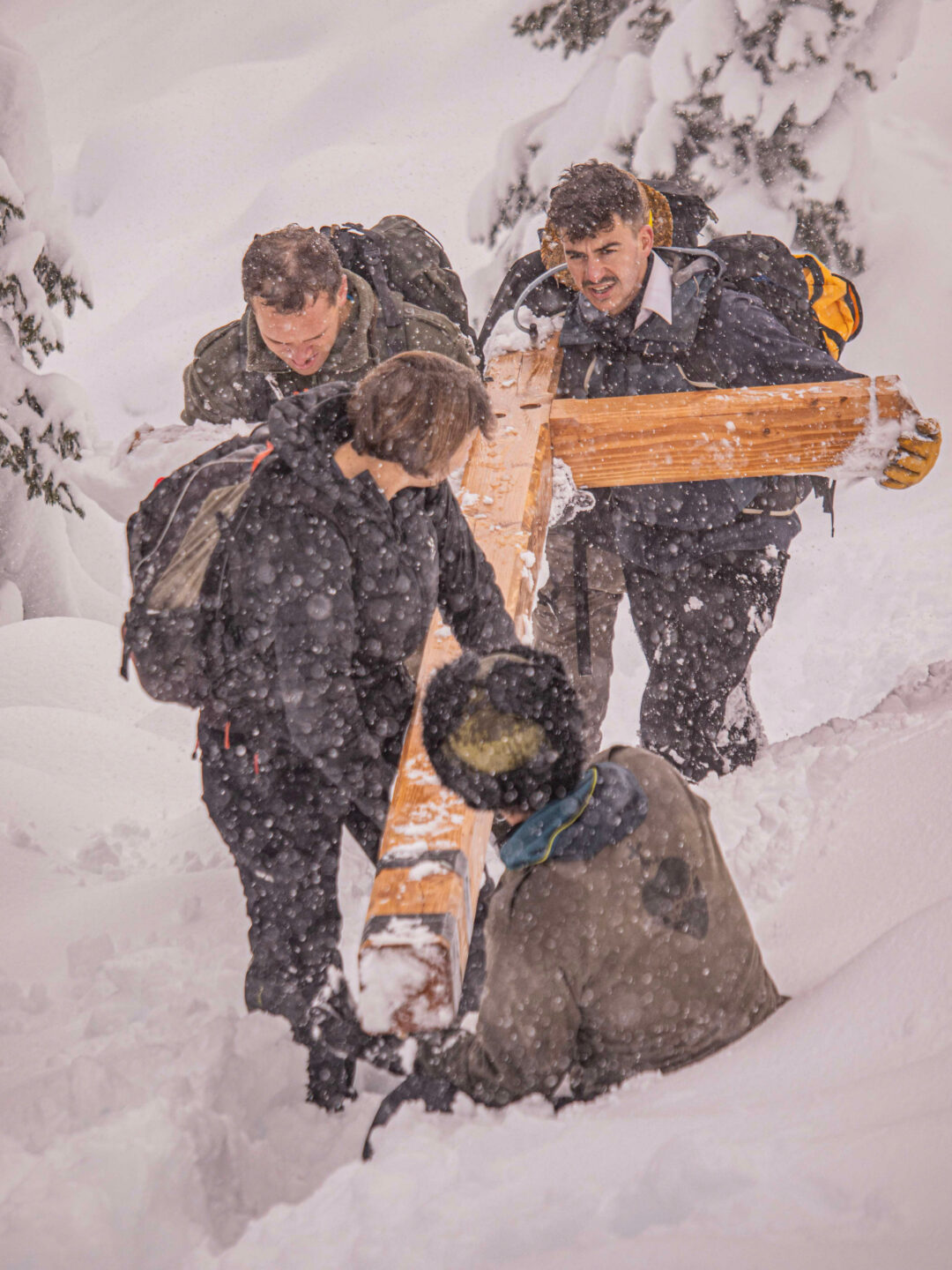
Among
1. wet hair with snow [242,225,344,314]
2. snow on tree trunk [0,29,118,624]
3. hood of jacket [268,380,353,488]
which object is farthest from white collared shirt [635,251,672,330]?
snow on tree trunk [0,29,118,624]

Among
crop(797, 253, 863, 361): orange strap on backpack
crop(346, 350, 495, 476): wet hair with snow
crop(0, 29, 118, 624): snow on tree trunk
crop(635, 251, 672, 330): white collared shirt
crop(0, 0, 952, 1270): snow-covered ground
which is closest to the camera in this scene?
crop(0, 0, 952, 1270): snow-covered ground

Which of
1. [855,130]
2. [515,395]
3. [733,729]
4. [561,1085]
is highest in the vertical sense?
[855,130]

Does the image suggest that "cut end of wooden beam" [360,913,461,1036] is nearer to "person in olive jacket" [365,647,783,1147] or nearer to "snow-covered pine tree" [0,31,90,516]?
"person in olive jacket" [365,647,783,1147]

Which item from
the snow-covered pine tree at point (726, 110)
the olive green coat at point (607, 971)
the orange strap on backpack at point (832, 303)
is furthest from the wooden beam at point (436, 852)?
the snow-covered pine tree at point (726, 110)

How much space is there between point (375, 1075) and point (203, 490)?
65.4 inches

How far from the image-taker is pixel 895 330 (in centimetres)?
829

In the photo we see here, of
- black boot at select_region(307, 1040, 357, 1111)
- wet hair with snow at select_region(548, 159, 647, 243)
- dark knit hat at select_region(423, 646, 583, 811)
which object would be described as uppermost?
wet hair with snow at select_region(548, 159, 647, 243)

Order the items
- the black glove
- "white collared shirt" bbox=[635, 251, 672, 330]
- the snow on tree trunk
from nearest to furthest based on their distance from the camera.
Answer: the black glove
"white collared shirt" bbox=[635, 251, 672, 330]
the snow on tree trunk

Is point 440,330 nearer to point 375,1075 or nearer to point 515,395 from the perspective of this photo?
point 515,395

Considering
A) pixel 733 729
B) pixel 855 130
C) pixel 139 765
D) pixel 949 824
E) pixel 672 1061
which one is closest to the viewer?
pixel 672 1061

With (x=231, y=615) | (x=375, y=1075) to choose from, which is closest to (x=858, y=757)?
(x=375, y=1075)

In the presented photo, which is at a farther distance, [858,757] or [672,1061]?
[858,757]

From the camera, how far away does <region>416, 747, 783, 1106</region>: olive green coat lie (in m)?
1.74

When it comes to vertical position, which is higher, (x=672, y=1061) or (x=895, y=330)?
(x=895, y=330)
